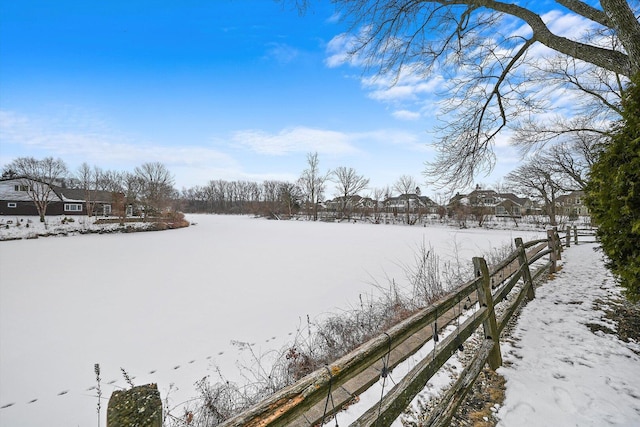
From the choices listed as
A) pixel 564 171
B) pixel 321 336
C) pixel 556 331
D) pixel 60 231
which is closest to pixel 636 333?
pixel 556 331

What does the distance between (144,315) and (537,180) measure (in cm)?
3736

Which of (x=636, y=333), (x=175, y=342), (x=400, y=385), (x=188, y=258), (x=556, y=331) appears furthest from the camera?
(x=188, y=258)

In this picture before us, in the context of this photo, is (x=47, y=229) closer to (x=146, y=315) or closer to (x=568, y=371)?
(x=146, y=315)

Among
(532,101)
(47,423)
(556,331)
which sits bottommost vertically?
(47,423)

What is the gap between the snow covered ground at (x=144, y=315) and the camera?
4059 mm

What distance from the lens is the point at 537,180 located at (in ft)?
96.3

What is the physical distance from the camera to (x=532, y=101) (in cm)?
566

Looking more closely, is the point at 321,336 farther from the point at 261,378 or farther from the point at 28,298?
the point at 28,298

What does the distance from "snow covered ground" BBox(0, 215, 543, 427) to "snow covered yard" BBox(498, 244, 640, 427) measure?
378 cm

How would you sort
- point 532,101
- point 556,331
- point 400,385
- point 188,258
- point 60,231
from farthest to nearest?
1. point 60,231
2. point 188,258
3. point 532,101
4. point 556,331
5. point 400,385

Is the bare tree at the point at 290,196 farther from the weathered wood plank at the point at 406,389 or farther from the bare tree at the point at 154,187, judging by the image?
the weathered wood plank at the point at 406,389

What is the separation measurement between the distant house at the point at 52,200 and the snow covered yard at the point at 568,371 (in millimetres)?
40755

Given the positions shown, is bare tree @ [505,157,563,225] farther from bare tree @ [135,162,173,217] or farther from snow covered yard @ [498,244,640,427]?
bare tree @ [135,162,173,217]

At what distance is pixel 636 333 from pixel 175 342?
7245 mm
